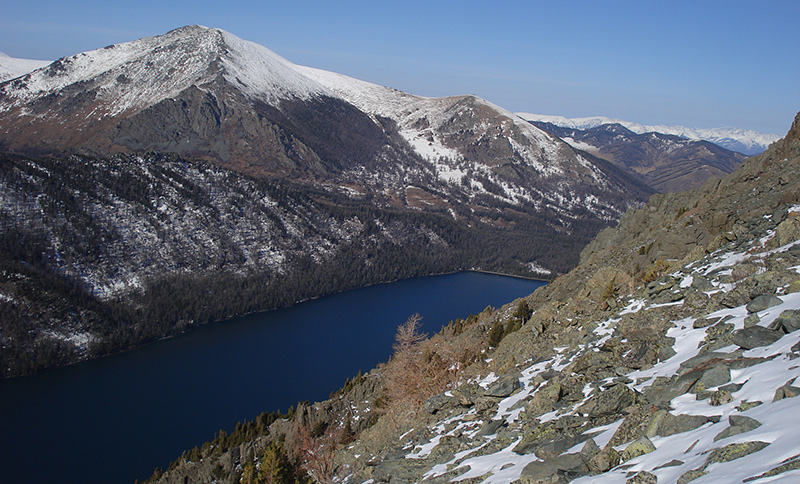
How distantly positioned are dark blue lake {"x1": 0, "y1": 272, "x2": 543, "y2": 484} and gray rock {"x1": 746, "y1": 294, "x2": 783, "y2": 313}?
74565 mm

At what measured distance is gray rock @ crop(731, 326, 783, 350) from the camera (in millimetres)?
12918

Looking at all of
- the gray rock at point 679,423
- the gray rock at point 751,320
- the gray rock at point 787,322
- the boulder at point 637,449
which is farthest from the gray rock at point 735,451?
the gray rock at point 751,320

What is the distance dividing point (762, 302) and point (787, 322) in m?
2.44

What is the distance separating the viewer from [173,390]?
9662 centimetres

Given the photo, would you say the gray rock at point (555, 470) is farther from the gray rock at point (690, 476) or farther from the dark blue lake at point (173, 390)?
the dark blue lake at point (173, 390)

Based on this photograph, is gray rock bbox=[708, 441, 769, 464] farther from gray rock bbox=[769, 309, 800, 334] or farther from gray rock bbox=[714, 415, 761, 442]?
gray rock bbox=[769, 309, 800, 334]

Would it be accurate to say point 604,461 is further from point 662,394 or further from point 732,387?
point 732,387

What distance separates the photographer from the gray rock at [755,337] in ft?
42.4

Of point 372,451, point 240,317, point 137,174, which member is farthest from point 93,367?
point 372,451

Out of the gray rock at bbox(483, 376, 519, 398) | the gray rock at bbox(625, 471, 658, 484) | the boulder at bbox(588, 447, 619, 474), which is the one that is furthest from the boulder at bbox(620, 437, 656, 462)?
the gray rock at bbox(483, 376, 519, 398)

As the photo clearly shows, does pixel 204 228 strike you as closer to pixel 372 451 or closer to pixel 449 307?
pixel 449 307

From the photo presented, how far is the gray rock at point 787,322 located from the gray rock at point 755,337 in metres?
0.23

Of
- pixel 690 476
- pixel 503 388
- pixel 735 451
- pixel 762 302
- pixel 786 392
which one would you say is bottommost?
pixel 503 388

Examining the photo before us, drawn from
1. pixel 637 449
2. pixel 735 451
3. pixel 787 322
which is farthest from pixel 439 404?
pixel 735 451
